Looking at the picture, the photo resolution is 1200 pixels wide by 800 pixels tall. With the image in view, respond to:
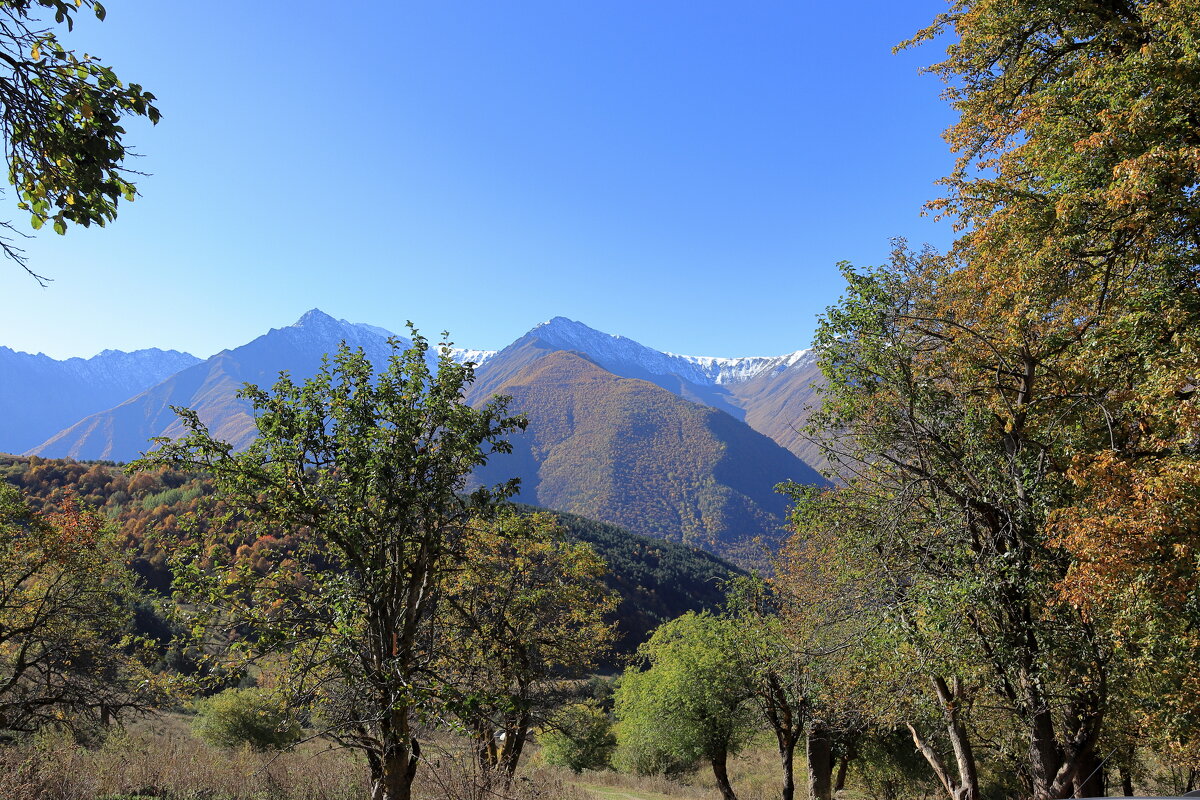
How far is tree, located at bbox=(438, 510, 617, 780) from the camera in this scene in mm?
10680

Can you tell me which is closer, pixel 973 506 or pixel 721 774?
pixel 973 506

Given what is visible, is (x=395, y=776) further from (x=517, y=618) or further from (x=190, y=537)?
(x=517, y=618)

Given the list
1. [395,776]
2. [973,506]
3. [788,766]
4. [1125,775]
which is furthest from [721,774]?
[395,776]

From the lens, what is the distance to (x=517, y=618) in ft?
46.5

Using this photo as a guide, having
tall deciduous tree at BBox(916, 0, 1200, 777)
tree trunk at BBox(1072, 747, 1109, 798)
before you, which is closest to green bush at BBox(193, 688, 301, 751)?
tree trunk at BBox(1072, 747, 1109, 798)

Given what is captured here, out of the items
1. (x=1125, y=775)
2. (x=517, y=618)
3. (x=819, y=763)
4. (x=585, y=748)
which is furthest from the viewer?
(x=585, y=748)

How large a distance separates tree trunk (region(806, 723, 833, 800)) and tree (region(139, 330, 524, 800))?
59.6 ft

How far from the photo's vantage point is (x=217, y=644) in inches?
284

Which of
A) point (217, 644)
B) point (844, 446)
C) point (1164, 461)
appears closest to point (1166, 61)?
point (1164, 461)

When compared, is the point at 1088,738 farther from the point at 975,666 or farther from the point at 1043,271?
the point at 1043,271

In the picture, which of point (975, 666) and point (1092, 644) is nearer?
point (1092, 644)

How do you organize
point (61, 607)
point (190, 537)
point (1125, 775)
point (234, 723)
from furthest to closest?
1. point (234, 723)
2. point (1125, 775)
3. point (61, 607)
4. point (190, 537)

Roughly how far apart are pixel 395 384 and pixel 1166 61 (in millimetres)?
9915

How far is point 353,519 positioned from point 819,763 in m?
22.1
